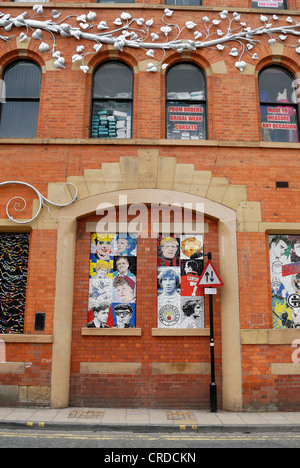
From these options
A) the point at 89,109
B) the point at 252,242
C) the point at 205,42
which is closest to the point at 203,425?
the point at 252,242

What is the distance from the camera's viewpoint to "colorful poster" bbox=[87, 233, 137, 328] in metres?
8.61

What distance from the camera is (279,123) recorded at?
31.8ft

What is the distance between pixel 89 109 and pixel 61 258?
3785mm

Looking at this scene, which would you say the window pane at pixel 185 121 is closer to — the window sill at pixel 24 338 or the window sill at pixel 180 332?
the window sill at pixel 180 332

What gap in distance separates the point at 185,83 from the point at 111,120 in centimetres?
217

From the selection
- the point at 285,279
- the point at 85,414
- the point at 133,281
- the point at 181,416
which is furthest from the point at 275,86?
the point at 85,414

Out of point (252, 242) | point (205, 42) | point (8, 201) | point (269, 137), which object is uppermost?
point (205, 42)

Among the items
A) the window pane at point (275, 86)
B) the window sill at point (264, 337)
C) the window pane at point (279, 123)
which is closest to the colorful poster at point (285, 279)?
the window sill at point (264, 337)

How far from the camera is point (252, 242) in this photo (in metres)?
8.73

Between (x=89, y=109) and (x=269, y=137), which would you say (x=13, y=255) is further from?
(x=269, y=137)

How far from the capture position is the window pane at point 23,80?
9703 millimetres

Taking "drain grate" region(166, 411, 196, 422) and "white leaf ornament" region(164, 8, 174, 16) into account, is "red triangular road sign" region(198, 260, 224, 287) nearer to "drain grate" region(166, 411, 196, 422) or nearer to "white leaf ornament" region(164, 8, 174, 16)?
"drain grate" region(166, 411, 196, 422)

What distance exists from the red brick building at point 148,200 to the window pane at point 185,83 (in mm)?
51

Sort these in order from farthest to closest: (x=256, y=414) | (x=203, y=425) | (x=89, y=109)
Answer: (x=89, y=109) < (x=256, y=414) < (x=203, y=425)
